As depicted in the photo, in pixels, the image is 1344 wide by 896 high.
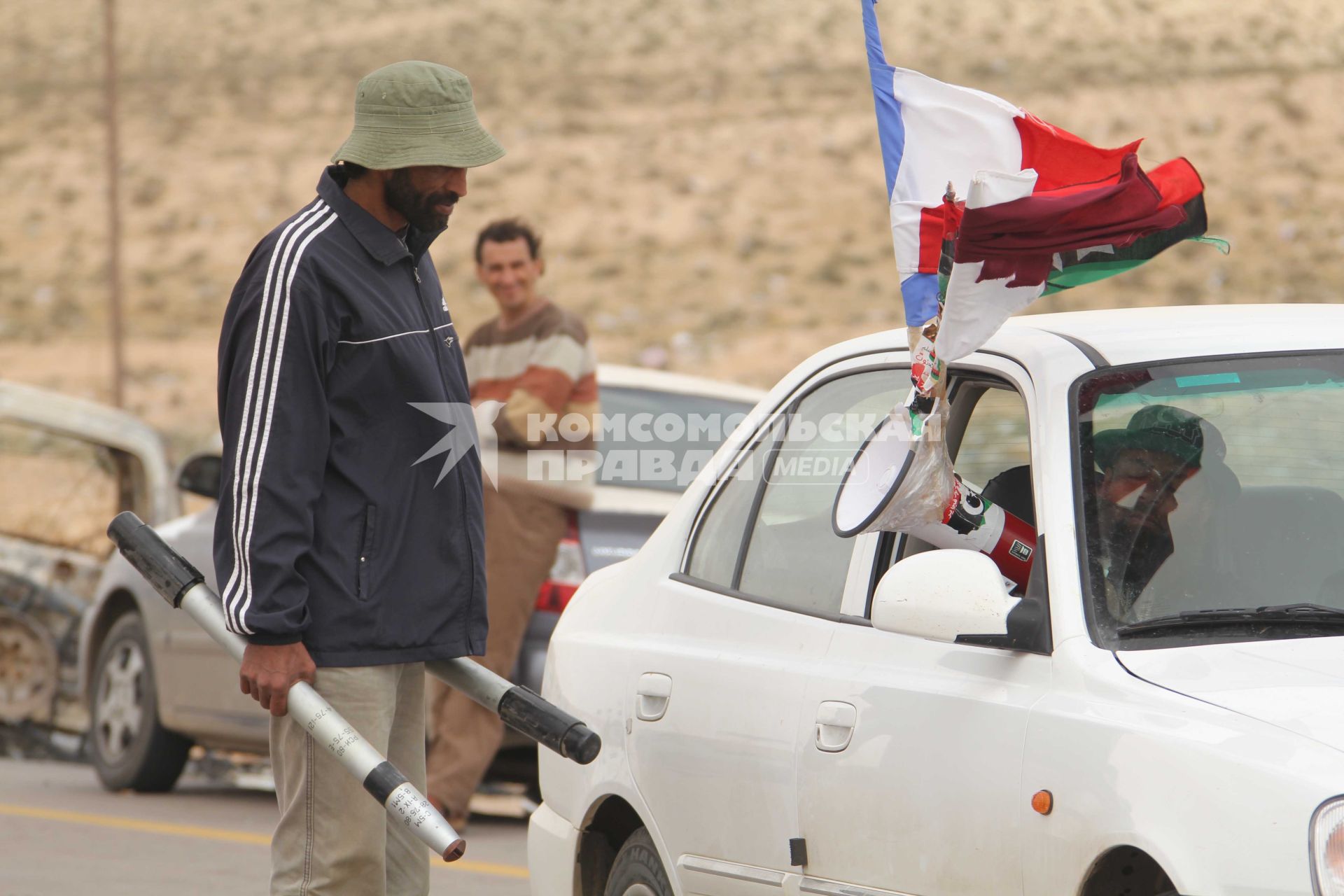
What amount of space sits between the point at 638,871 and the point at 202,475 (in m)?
4.89

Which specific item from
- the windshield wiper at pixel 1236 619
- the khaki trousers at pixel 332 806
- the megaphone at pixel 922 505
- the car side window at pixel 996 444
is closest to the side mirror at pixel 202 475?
the khaki trousers at pixel 332 806

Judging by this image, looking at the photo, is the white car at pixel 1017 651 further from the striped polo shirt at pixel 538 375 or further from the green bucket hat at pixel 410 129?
the striped polo shirt at pixel 538 375

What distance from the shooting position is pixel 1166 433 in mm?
3834

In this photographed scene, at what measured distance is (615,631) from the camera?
4.80m

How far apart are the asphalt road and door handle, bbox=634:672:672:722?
8.14 ft

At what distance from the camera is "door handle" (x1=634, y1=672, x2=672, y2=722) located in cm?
444

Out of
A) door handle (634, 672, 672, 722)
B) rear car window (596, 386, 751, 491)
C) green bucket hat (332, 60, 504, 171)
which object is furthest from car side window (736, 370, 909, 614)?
rear car window (596, 386, 751, 491)

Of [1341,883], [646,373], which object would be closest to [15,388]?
[646,373]

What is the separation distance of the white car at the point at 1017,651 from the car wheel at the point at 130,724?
4.96 metres

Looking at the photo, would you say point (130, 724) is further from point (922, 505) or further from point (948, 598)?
point (948, 598)

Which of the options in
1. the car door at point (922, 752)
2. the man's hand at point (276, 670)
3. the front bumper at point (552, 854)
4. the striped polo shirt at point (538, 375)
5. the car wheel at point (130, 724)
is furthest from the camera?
the car wheel at point (130, 724)

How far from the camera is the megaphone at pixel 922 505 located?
378 cm

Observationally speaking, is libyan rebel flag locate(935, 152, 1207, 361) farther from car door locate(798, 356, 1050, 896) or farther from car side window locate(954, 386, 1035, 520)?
car side window locate(954, 386, 1035, 520)

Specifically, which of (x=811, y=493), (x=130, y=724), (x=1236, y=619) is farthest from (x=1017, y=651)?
(x=130, y=724)
